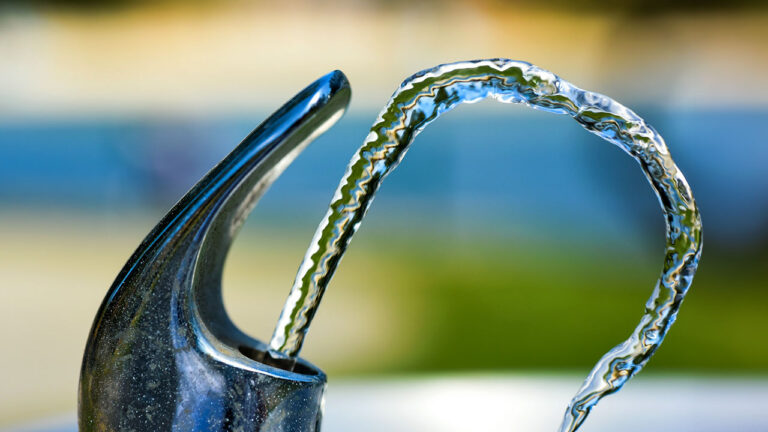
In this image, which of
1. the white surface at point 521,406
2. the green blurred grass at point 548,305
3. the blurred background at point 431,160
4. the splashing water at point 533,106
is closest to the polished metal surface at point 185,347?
the splashing water at point 533,106

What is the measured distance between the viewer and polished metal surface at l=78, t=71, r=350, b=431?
0.26 m

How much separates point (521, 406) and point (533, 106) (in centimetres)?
24

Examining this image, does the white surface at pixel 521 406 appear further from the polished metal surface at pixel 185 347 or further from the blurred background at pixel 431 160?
the blurred background at pixel 431 160

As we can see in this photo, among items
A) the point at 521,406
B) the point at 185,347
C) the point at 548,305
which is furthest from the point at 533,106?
the point at 548,305

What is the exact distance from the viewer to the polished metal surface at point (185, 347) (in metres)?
0.26

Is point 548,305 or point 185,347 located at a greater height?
point 185,347

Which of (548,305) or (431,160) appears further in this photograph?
(431,160)

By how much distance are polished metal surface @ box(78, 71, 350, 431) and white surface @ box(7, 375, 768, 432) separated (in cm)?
16

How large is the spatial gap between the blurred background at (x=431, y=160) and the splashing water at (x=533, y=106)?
2.26 meters

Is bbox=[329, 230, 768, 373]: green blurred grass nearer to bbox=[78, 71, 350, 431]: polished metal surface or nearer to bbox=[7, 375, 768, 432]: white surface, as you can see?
bbox=[7, 375, 768, 432]: white surface

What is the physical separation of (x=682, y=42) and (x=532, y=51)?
60 centimetres

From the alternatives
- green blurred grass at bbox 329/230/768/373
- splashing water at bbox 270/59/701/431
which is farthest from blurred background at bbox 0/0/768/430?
splashing water at bbox 270/59/701/431

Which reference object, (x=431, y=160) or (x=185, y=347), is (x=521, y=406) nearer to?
(x=185, y=347)

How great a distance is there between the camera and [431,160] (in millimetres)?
3123
